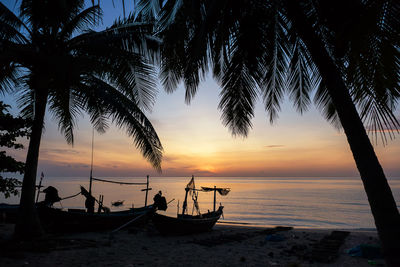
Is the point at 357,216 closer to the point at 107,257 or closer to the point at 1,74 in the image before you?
the point at 107,257

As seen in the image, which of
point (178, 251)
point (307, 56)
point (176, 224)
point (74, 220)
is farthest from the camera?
point (176, 224)

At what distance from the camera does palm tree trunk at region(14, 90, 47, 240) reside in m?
9.87

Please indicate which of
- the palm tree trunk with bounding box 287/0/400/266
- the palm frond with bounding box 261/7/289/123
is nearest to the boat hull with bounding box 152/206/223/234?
the palm frond with bounding box 261/7/289/123

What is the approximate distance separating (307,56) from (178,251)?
8574 millimetres

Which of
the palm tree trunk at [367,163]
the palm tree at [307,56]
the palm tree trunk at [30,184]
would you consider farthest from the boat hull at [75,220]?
the palm tree trunk at [367,163]

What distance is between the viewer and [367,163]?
358 centimetres

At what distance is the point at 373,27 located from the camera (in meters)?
3.12

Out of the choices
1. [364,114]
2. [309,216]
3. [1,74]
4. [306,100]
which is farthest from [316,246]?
[309,216]

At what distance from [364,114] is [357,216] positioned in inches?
1345

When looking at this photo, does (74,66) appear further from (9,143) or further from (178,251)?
(178,251)

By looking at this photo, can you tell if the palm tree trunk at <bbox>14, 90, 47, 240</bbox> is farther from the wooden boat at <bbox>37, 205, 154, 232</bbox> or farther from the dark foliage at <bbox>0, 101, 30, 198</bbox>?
the wooden boat at <bbox>37, 205, 154, 232</bbox>

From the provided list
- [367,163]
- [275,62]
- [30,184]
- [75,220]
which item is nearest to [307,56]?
[275,62]

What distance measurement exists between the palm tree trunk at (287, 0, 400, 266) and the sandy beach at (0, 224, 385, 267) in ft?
21.0

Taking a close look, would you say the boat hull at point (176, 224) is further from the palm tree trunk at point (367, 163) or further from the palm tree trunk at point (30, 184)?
the palm tree trunk at point (367, 163)
